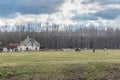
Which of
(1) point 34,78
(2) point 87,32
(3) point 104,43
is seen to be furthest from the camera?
(2) point 87,32

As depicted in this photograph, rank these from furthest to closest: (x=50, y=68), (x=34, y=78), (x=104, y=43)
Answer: (x=104, y=43)
(x=50, y=68)
(x=34, y=78)

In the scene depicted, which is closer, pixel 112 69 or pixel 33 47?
pixel 112 69

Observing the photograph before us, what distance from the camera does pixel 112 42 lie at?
163250mm

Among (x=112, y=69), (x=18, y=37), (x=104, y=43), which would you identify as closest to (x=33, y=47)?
(x=18, y=37)

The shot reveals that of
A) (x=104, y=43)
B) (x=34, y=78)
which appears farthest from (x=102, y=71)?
(x=104, y=43)

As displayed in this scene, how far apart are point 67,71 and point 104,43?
455ft

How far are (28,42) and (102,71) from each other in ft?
318

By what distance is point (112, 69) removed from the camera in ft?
88.3

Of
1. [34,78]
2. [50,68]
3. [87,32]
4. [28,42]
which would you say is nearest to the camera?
[34,78]

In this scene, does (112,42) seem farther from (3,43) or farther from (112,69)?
(112,69)

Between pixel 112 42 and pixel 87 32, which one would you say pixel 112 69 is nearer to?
pixel 112 42

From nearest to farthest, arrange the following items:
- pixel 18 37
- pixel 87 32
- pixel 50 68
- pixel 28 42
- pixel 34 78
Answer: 1. pixel 34 78
2. pixel 50 68
3. pixel 28 42
4. pixel 18 37
5. pixel 87 32

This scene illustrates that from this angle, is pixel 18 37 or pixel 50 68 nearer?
pixel 50 68

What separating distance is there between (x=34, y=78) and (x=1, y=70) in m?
2.87
